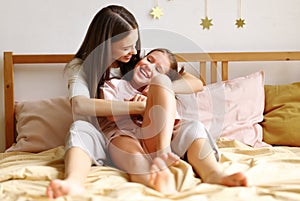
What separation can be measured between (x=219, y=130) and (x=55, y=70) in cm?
75

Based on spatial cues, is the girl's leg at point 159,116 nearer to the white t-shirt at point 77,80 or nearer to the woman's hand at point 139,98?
the woman's hand at point 139,98

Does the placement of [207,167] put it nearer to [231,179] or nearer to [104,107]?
[231,179]

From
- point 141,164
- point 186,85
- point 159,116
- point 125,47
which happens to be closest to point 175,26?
point 186,85

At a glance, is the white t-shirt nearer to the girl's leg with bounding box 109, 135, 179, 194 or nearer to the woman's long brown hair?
the woman's long brown hair

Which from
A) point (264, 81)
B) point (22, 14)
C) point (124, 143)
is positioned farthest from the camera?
point (264, 81)

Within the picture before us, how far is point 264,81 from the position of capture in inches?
85.0

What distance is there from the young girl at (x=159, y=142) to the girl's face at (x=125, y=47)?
0.13 m

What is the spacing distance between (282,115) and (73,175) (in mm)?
989

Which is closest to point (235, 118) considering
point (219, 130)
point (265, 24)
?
point (219, 130)

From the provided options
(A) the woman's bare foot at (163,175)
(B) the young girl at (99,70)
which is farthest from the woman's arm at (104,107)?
(A) the woman's bare foot at (163,175)

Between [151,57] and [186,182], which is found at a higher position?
[151,57]

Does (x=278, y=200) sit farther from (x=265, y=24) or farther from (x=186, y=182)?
(x=265, y=24)

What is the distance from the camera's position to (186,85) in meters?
1.75

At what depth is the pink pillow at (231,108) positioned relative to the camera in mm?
1841
